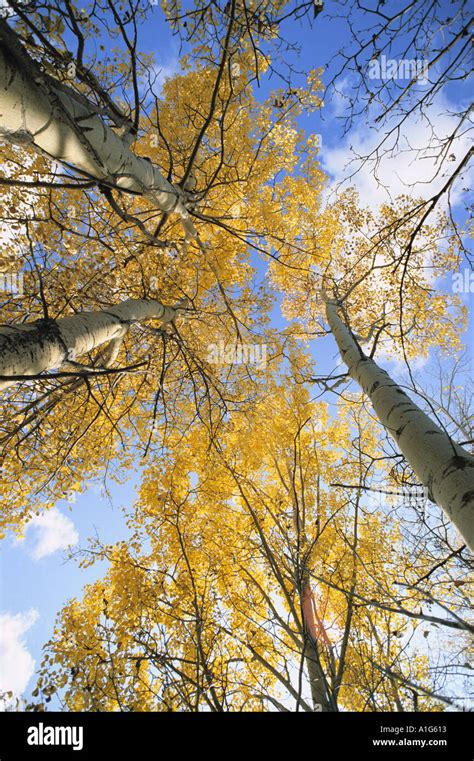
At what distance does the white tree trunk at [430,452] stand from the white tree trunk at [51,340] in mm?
1790

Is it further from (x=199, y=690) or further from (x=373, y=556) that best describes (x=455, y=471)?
(x=373, y=556)

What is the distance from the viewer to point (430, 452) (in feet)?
4.75

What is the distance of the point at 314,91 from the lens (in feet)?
17.3

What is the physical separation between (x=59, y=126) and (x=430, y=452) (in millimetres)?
2403

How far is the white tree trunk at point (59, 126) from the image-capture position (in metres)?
1.23
